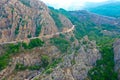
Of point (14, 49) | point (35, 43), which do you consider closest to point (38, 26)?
point (35, 43)

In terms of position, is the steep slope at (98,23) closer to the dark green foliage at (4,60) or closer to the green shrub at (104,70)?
the dark green foliage at (4,60)

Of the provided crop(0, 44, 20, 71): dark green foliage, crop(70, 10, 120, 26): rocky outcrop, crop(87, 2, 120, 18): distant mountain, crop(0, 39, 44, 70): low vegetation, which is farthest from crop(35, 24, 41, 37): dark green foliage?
crop(87, 2, 120, 18): distant mountain

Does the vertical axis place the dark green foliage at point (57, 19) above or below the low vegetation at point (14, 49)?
above

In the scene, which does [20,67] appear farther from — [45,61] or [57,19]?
[57,19]

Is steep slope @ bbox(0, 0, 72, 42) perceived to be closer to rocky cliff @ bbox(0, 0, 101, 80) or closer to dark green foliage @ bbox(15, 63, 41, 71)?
rocky cliff @ bbox(0, 0, 101, 80)

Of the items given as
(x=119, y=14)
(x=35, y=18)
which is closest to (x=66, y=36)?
(x=35, y=18)

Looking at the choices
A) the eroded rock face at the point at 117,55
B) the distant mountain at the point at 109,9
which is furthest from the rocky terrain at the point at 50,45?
the distant mountain at the point at 109,9
